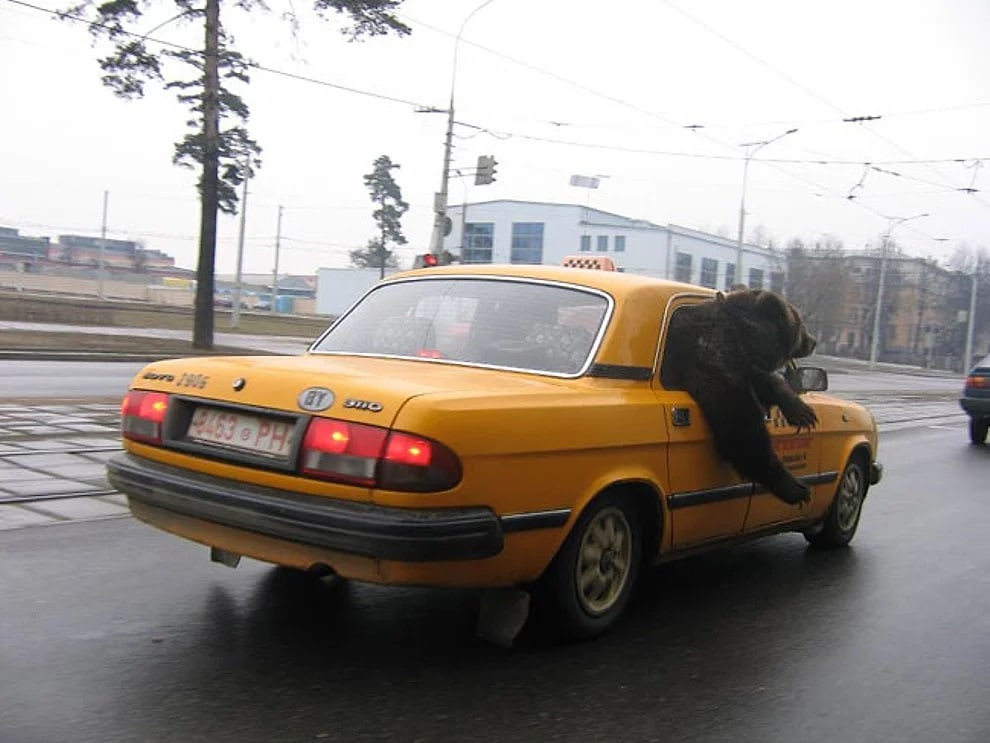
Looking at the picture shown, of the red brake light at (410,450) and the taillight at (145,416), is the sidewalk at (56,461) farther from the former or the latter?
the red brake light at (410,450)

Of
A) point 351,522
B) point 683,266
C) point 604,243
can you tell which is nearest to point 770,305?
point 351,522

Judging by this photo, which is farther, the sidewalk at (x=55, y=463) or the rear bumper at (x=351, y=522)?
the sidewalk at (x=55, y=463)

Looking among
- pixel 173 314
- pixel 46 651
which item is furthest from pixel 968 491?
pixel 173 314

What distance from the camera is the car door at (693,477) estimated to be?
14.8ft

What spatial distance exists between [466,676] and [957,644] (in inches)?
96.3

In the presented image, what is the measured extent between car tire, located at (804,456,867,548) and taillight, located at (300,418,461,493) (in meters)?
3.64

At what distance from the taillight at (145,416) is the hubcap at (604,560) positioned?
6.11 ft

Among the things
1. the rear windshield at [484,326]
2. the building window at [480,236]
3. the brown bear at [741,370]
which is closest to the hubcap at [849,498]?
the brown bear at [741,370]

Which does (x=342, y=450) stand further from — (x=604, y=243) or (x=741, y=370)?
(x=604, y=243)

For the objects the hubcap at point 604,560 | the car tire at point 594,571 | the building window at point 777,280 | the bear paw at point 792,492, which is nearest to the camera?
the car tire at point 594,571

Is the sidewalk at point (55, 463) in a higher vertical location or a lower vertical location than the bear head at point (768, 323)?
lower

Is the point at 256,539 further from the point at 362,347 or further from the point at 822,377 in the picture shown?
the point at 822,377

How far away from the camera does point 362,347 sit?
4.88 m

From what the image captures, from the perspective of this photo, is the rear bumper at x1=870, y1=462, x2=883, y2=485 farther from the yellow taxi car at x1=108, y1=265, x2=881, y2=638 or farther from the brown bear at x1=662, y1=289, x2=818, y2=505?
the brown bear at x1=662, y1=289, x2=818, y2=505
